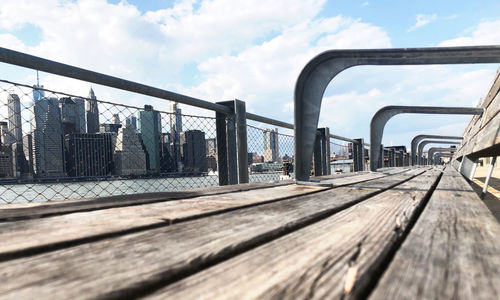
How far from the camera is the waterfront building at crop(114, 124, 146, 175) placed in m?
3.13

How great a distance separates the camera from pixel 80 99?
92.4 inches

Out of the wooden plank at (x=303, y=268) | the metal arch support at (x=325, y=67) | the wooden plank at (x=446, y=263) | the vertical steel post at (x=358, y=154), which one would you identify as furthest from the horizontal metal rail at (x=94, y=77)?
the vertical steel post at (x=358, y=154)

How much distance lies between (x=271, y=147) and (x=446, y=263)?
14.8ft

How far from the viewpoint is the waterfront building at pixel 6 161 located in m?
2.40

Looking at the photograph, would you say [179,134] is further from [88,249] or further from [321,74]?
[88,249]

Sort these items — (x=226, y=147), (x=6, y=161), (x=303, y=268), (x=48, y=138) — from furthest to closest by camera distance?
(x=226, y=147) → (x=6, y=161) → (x=48, y=138) → (x=303, y=268)

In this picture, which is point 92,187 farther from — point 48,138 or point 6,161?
point 6,161

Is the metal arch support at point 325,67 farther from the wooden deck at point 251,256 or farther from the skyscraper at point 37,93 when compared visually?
the skyscraper at point 37,93

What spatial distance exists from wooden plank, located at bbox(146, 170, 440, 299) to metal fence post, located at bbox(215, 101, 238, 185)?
2151mm

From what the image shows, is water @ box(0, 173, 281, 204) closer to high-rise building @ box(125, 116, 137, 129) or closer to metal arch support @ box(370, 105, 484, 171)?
high-rise building @ box(125, 116, 137, 129)

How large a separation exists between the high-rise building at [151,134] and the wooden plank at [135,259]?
7.50 ft

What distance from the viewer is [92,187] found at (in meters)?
2.45

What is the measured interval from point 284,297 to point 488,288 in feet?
1.18

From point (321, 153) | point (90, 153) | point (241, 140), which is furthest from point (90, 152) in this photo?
point (321, 153)
